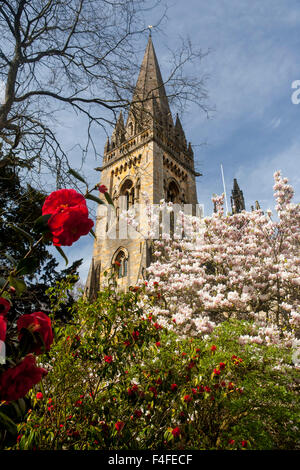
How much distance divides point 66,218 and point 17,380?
604mm

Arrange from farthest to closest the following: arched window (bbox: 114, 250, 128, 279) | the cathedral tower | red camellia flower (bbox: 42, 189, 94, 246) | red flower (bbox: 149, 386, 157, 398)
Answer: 1. arched window (bbox: 114, 250, 128, 279)
2. the cathedral tower
3. red flower (bbox: 149, 386, 157, 398)
4. red camellia flower (bbox: 42, 189, 94, 246)

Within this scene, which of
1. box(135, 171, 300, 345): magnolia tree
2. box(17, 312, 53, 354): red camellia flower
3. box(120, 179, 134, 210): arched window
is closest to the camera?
box(17, 312, 53, 354): red camellia flower

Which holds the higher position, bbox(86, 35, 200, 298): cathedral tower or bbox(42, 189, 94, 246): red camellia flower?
bbox(86, 35, 200, 298): cathedral tower

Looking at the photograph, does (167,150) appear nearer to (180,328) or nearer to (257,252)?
(257,252)

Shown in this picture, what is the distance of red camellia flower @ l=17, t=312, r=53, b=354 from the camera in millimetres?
1007

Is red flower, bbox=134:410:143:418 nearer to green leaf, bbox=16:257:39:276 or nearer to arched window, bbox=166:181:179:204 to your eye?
green leaf, bbox=16:257:39:276

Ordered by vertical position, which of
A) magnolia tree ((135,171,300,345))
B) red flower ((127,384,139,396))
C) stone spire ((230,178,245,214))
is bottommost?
red flower ((127,384,139,396))

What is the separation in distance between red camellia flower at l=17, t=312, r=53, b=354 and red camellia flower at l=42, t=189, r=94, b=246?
1.00ft

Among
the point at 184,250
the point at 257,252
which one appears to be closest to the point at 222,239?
the point at 257,252

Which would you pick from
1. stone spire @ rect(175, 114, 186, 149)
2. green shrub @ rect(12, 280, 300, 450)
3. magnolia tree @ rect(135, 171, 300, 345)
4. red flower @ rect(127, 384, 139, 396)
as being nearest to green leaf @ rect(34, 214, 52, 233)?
green shrub @ rect(12, 280, 300, 450)

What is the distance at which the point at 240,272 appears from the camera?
307 inches

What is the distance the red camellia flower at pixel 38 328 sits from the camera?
1007 millimetres

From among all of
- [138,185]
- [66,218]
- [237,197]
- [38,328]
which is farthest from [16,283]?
[237,197]

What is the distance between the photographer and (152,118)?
593cm
